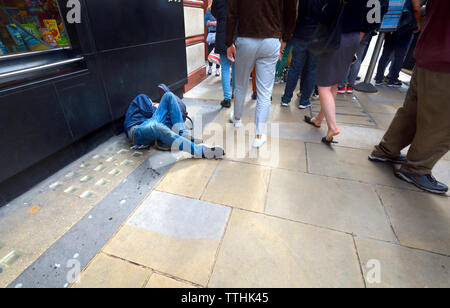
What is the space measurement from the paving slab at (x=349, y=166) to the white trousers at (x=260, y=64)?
78 cm

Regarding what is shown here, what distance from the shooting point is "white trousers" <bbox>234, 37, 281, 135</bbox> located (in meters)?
2.41

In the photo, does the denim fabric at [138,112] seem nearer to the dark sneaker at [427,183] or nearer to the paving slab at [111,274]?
the paving slab at [111,274]

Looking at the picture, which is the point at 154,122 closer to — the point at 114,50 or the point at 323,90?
the point at 114,50

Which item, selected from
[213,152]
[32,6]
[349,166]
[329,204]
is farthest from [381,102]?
[32,6]

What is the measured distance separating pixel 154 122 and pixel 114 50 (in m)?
1.11

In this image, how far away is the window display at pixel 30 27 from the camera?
2002 millimetres

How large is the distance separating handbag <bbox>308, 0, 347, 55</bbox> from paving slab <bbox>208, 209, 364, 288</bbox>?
1908 mm

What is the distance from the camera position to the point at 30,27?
2209mm

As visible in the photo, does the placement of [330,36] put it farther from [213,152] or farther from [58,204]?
[58,204]

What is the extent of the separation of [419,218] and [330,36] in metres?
1.91

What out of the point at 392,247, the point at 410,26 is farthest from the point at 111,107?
the point at 410,26

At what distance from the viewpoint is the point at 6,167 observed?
1894mm

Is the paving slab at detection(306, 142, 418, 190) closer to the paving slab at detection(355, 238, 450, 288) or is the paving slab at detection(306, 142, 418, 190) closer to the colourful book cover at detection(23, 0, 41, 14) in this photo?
the paving slab at detection(355, 238, 450, 288)
